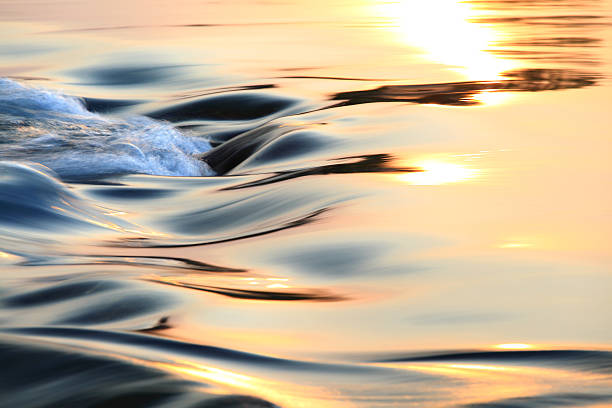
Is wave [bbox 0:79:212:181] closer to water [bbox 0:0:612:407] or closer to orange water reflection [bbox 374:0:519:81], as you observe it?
water [bbox 0:0:612:407]

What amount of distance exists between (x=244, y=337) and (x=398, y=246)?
828 mm

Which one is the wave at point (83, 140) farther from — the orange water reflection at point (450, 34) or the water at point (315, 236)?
the orange water reflection at point (450, 34)

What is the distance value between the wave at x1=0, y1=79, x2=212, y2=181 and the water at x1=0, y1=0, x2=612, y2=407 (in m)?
0.02

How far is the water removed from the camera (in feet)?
4.74

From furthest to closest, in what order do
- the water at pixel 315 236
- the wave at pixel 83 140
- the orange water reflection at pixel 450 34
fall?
the orange water reflection at pixel 450 34 → the wave at pixel 83 140 → the water at pixel 315 236

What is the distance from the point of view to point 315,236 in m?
2.52

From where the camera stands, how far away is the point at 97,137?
15.5 feet

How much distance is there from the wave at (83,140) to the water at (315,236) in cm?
2

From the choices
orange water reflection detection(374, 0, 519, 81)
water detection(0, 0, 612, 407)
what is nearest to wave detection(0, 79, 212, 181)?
water detection(0, 0, 612, 407)

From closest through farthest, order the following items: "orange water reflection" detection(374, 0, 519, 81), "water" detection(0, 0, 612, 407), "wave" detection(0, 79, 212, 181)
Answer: "water" detection(0, 0, 612, 407), "wave" detection(0, 79, 212, 181), "orange water reflection" detection(374, 0, 519, 81)

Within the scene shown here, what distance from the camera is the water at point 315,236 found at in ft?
4.74

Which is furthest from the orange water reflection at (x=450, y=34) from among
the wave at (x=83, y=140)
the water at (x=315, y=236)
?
the wave at (x=83, y=140)

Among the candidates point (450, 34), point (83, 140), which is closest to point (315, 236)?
point (83, 140)

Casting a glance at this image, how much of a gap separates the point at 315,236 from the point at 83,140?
2482 mm
